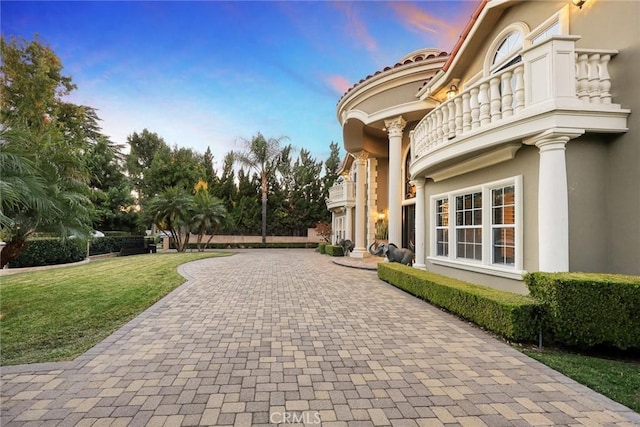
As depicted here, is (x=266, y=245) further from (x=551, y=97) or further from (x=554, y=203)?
(x=551, y=97)

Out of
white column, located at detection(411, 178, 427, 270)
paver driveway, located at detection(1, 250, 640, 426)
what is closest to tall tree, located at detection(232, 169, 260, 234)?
white column, located at detection(411, 178, 427, 270)

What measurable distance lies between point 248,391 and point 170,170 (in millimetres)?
32112

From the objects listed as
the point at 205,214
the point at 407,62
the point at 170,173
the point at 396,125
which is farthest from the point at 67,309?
the point at 170,173

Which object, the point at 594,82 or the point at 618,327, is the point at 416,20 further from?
the point at 618,327

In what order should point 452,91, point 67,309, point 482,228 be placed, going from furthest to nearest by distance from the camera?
1. point 452,91
2. point 482,228
3. point 67,309

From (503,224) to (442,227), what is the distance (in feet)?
7.30

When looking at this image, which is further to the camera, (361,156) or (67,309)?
(361,156)

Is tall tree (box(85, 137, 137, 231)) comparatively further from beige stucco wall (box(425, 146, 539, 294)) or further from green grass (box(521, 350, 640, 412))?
green grass (box(521, 350, 640, 412))

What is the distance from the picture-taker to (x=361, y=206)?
50.2ft

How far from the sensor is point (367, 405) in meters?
2.68

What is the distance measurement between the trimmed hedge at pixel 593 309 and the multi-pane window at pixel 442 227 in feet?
12.5

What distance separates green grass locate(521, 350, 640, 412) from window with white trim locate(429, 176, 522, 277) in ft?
5.68

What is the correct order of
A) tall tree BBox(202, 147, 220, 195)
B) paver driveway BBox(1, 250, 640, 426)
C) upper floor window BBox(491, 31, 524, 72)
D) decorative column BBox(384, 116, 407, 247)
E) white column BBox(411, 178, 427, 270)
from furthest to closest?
1. tall tree BBox(202, 147, 220, 195)
2. decorative column BBox(384, 116, 407, 247)
3. white column BBox(411, 178, 427, 270)
4. upper floor window BBox(491, 31, 524, 72)
5. paver driveway BBox(1, 250, 640, 426)

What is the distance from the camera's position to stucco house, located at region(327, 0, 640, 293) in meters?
4.39
